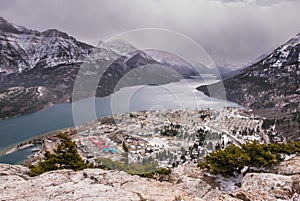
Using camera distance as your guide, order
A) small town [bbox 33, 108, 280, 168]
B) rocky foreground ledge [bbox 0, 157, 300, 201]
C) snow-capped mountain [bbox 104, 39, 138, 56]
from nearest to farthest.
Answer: rocky foreground ledge [bbox 0, 157, 300, 201] → snow-capped mountain [bbox 104, 39, 138, 56] → small town [bbox 33, 108, 280, 168]

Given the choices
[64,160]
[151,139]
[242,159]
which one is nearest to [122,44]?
[64,160]

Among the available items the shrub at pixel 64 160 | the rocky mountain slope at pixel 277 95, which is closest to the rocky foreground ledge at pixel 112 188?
the shrub at pixel 64 160

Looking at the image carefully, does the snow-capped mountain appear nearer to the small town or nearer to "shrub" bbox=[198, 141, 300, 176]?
"shrub" bbox=[198, 141, 300, 176]

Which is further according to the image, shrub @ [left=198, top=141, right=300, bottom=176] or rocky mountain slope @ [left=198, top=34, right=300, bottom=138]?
rocky mountain slope @ [left=198, top=34, right=300, bottom=138]

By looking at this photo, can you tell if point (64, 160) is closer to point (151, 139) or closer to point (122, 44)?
point (122, 44)

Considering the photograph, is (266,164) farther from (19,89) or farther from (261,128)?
(19,89)

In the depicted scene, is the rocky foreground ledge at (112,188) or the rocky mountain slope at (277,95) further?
the rocky mountain slope at (277,95)

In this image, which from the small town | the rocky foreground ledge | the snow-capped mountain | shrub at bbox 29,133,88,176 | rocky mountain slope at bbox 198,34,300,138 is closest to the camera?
the rocky foreground ledge

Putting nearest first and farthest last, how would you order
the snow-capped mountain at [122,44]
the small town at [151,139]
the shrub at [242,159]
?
1. the shrub at [242,159]
2. the snow-capped mountain at [122,44]
3. the small town at [151,139]

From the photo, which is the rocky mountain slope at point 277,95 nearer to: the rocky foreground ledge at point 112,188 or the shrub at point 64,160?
the shrub at point 64,160

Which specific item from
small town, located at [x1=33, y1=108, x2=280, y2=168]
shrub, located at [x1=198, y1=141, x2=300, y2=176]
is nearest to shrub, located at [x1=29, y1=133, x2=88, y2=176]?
shrub, located at [x1=198, y1=141, x2=300, y2=176]

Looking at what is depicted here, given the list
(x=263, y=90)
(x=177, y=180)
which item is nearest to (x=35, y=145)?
(x=177, y=180)
